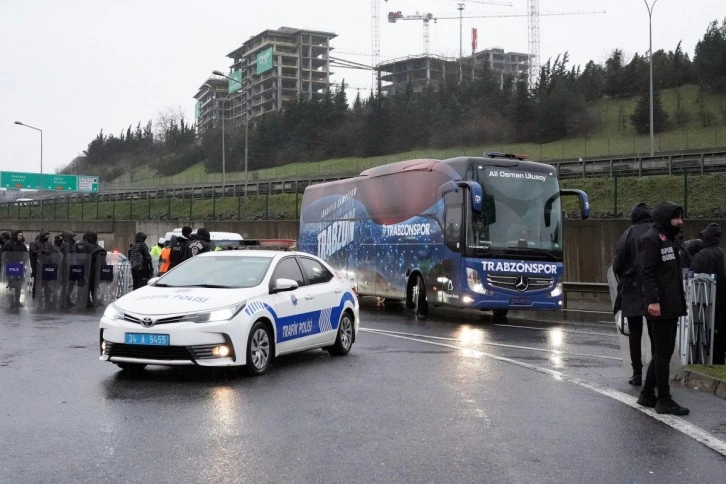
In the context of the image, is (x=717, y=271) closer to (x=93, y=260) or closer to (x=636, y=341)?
(x=636, y=341)

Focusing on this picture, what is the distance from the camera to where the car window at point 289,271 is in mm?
10695

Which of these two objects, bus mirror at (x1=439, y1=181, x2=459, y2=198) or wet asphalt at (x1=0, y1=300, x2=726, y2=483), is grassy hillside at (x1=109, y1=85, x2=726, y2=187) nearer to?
bus mirror at (x1=439, y1=181, x2=459, y2=198)

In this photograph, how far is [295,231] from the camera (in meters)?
→ 39.0

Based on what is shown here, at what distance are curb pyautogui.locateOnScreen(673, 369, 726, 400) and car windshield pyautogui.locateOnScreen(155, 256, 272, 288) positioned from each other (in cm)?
485

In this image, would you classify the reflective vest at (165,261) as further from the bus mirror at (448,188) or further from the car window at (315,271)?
the car window at (315,271)

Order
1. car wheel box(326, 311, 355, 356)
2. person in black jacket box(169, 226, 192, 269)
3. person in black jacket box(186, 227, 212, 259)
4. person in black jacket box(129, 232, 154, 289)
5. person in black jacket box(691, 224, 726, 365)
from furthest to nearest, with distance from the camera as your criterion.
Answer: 1. person in black jacket box(129, 232, 154, 289)
2. person in black jacket box(169, 226, 192, 269)
3. person in black jacket box(186, 227, 212, 259)
4. car wheel box(326, 311, 355, 356)
5. person in black jacket box(691, 224, 726, 365)

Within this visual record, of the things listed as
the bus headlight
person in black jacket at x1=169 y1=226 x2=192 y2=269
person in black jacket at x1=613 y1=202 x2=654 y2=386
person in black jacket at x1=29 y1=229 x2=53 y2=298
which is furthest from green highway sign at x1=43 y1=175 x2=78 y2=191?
person in black jacket at x1=613 y1=202 x2=654 y2=386

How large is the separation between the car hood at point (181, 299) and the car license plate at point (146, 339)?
25cm

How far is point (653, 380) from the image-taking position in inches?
308

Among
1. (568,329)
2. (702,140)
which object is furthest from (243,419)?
(702,140)

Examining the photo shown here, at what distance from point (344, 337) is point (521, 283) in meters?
6.67

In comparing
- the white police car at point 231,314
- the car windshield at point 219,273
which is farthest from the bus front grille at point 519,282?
the car windshield at point 219,273

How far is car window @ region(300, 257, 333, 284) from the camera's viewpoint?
11.4 meters

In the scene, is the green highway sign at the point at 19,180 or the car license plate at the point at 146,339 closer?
the car license plate at the point at 146,339
